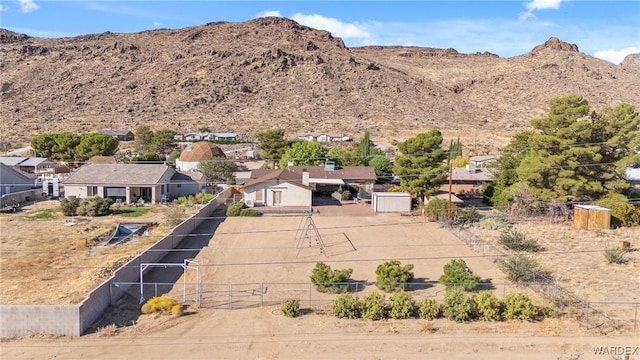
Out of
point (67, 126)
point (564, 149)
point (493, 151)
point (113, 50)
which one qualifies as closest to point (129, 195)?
point (564, 149)

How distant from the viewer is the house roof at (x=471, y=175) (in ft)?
169

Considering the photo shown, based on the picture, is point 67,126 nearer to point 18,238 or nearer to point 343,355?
point 18,238

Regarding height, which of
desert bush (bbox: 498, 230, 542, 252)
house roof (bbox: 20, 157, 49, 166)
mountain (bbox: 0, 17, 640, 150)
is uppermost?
mountain (bbox: 0, 17, 640, 150)

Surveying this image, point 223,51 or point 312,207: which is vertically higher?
point 223,51

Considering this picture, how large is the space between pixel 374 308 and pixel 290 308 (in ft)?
10.2

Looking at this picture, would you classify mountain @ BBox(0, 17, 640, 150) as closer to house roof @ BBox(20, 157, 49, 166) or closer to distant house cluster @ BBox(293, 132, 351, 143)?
distant house cluster @ BBox(293, 132, 351, 143)

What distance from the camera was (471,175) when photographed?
5288 centimetres

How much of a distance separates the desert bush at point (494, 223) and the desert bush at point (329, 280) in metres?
16.2

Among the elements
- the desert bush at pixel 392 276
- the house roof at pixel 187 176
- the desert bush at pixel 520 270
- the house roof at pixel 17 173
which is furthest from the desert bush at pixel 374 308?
the house roof at pixel 17 173

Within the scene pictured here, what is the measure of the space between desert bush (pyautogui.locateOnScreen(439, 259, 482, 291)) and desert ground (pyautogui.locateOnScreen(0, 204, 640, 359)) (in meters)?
0.57

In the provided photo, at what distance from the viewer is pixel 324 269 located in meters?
23.1

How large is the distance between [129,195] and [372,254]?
24.5m

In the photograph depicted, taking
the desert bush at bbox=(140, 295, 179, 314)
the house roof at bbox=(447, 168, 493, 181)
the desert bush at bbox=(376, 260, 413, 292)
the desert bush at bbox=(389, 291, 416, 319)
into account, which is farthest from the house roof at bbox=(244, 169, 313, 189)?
the desert bush at bbox=(389, 291, 416, 319)

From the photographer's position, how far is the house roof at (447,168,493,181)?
51.6 metres
